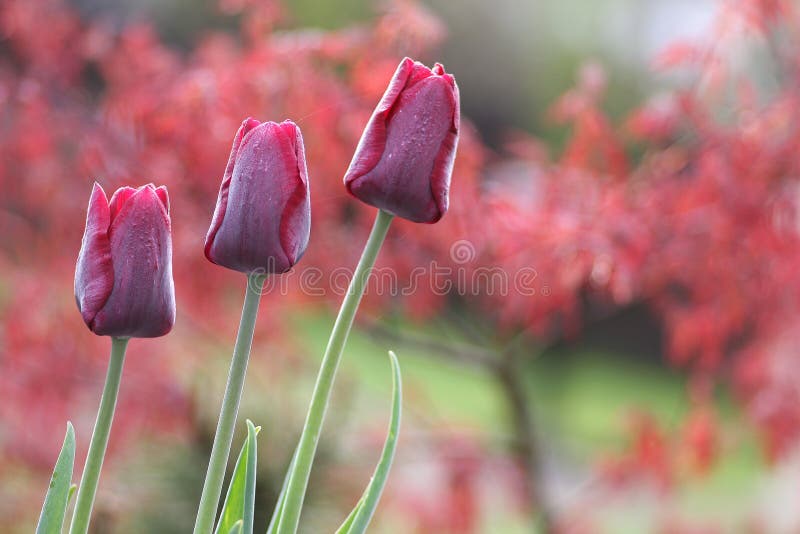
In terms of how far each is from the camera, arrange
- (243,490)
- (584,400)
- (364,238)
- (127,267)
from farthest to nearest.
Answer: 1. (584,400)
2. (364,238)
3. (243,490)
4. (127,267)

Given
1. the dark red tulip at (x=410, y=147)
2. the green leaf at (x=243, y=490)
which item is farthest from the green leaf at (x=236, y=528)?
the dark red tulip at (x=410, y=147)

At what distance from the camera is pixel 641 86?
35.4 ft

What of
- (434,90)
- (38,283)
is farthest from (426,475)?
(434,90)

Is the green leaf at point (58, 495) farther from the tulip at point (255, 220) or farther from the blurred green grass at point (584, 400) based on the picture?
the blurred green grass at point (584, 400)

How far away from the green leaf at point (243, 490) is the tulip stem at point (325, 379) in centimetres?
3

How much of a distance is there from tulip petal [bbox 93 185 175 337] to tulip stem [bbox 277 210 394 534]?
0.12 m

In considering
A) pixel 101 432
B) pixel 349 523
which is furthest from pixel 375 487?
pixel 101 432

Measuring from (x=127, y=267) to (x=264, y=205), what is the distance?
0.10 m

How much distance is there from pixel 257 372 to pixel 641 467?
79.2 inches

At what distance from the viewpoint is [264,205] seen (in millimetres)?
626

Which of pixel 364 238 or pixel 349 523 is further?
pixel 364 238

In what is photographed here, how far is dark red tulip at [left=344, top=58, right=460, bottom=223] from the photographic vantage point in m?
0.65

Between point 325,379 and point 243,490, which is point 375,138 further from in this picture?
point 243,490

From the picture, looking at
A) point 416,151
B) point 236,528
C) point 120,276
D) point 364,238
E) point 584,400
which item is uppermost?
point 584,400
